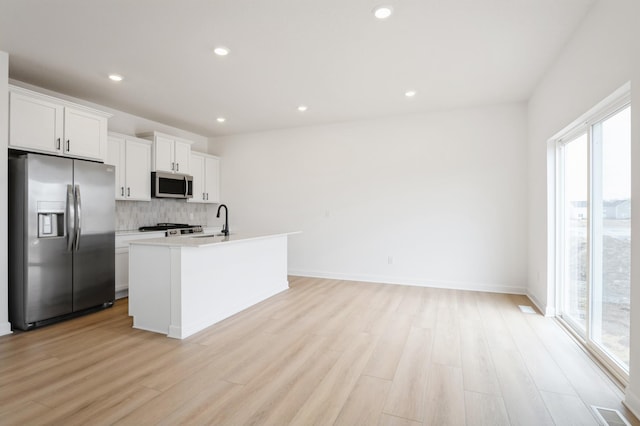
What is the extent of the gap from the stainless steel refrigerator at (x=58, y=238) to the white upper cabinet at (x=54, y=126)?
0.75 ft

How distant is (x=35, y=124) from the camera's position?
3.36m

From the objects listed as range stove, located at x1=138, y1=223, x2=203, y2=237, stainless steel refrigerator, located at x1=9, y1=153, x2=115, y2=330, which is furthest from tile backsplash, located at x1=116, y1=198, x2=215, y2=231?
stainless steel refrigerator, located at x1=9, y1=153, x2=115, y2=330

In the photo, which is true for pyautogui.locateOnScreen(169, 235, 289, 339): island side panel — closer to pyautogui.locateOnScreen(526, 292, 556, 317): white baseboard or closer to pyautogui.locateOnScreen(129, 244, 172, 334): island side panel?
pyautogui.locateOnScreen(129, 244, 172, 334): island side panel

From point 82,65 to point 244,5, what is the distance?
84.3 inches

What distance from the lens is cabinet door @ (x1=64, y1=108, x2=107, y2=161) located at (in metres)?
3.66

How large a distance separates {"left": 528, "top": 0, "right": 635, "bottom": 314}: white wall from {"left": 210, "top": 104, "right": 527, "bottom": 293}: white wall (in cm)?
37

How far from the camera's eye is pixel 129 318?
3.55m

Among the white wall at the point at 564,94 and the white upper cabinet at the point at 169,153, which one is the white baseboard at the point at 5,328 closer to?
the white upper cabinet at the point at 169,153

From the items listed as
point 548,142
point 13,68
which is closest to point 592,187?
point 548,142

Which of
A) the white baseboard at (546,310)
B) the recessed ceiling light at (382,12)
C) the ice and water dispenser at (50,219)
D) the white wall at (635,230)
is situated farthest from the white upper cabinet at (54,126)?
the white baseboard at (546,310)

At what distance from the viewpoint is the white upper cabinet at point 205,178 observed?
6.01m

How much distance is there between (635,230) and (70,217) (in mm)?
4807

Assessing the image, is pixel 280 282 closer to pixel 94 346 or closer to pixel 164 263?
pixel 164 263

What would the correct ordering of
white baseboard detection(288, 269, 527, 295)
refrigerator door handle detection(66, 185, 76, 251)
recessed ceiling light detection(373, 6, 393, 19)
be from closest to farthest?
recessed ceiling light detection(373, 6, 393, 19) < refrigerator door handle detection(66, 185, 76, 251) < white baseboard detection(288, 269, 527, 295)
